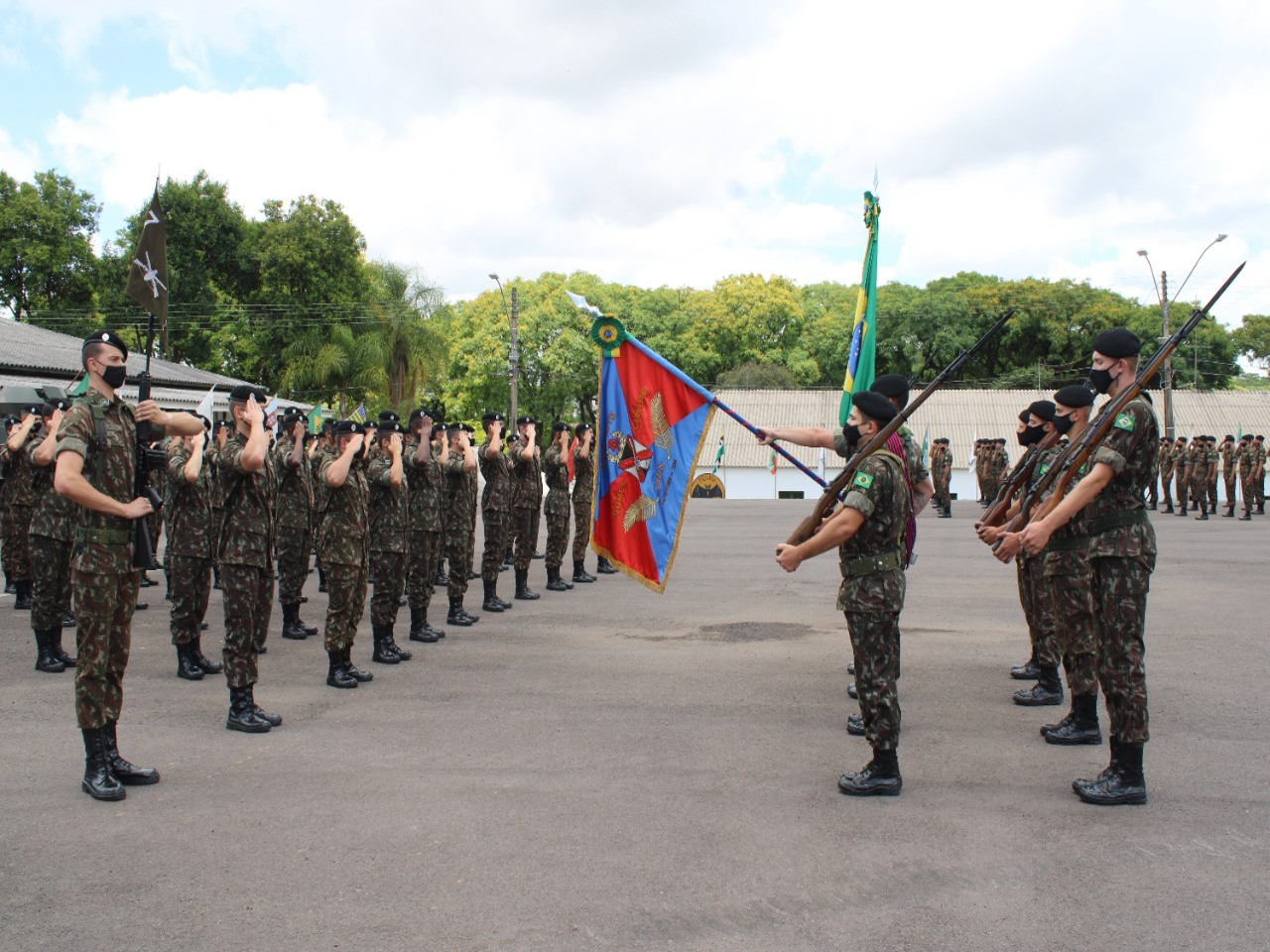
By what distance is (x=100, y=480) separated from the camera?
4.87 meters

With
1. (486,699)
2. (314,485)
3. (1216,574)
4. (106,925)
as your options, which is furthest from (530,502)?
(1216,574)

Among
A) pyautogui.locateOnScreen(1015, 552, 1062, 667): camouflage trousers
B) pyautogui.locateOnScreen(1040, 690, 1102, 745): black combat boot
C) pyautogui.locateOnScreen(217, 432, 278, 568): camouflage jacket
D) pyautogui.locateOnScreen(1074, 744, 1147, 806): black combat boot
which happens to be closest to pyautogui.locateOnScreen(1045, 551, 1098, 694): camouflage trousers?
pyautogui.locateOnScreen(1040, 690, 1102, 745): black combat boot

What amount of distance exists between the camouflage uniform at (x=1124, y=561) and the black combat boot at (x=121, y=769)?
478 centimetres

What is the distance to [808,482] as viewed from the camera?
42.1m

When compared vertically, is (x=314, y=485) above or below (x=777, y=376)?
below

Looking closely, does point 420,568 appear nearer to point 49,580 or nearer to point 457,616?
point 457,616

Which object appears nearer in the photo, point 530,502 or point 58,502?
point 58,502

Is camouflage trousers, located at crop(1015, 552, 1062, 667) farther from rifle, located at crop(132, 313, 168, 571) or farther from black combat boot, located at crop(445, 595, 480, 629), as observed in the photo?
rifle, located at crop(132, 313, 168, 571)

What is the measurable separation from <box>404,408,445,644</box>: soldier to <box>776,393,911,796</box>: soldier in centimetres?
455

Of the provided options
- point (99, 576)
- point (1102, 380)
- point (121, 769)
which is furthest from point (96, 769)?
point (1102, 380)

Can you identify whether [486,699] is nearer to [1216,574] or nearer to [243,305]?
[1216,574]

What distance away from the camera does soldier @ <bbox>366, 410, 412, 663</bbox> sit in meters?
7.62

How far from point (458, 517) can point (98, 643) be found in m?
5.22

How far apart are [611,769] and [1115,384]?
10.9 ft
